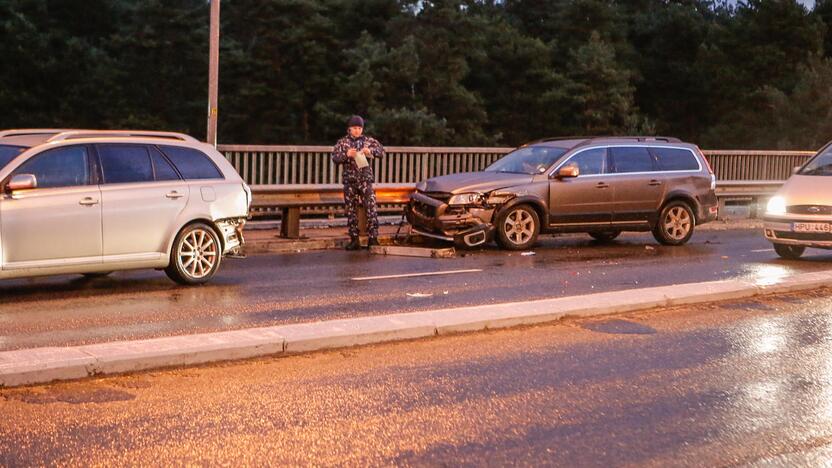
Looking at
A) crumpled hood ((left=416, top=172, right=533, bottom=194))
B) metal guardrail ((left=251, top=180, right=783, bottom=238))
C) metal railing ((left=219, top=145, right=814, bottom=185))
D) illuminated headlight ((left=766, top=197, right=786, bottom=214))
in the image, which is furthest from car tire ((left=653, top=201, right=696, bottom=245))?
metal railing ((left=219, top=145, right=814, bottom=185))

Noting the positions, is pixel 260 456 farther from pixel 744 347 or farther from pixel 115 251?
pixel 115 251

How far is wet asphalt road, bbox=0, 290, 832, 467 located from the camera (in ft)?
22.1

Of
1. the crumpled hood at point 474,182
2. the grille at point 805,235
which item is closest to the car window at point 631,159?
the crumpled hood at point 474,182

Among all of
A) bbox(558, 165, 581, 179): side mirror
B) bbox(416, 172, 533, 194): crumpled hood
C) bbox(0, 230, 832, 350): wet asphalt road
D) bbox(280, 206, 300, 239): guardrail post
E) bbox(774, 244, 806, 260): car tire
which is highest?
bbox(558, 165, 581, 179): side mirror

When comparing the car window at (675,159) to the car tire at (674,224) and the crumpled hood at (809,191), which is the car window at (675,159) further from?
the crumpled hood at (809,191)

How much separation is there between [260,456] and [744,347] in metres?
5.22

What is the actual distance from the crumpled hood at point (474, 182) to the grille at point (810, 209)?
12.8ft

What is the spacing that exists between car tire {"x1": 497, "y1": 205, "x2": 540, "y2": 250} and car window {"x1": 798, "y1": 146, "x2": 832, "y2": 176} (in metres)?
4.09

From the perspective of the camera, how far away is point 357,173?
17.9 meters

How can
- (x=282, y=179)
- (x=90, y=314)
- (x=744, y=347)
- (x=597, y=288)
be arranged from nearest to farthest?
(x=744, y=347), (x=90, y=314), (x=597, y=288), (x=282, y=179)

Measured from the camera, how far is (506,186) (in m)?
18.2

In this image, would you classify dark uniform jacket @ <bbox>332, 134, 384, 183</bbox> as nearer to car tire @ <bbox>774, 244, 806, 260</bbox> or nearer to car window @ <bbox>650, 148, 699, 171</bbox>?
car window @ <bbox>650, 148, 699, 171</bbox>

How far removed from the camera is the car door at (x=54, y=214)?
11867mm

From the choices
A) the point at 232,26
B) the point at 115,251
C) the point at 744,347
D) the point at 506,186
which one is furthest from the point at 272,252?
the point at 232,26
